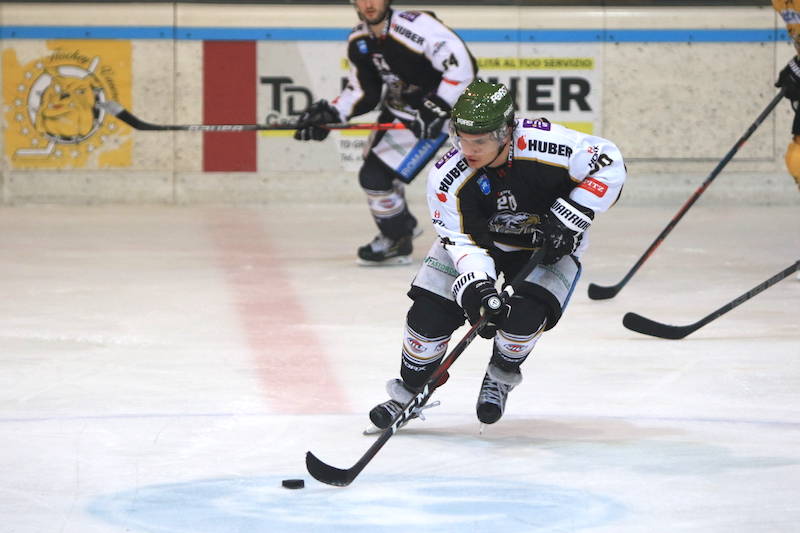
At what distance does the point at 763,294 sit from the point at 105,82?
13.2 ft

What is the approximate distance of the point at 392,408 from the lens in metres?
3.11

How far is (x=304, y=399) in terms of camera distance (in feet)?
11.3

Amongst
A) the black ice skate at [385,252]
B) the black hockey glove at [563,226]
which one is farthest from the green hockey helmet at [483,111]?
the black ice skate at [385,252]

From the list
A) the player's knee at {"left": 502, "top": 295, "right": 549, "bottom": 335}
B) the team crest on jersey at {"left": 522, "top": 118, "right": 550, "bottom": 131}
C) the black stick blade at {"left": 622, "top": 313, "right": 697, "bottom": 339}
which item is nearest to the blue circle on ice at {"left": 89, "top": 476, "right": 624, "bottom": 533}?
the player's knee at {"left": 502, "top": 295, "right": 549, "bottom": 335}

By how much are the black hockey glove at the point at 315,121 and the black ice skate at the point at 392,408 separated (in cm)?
259

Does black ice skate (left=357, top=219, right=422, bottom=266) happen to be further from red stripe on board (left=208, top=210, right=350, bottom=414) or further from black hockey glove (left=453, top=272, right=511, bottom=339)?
black hockey glove (left=453, top=272, right=511, bottom=339)

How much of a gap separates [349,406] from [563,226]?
2.38ft

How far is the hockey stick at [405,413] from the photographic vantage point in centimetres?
266

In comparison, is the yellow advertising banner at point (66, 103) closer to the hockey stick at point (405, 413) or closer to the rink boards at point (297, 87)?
the rink boards at point (297, 87)

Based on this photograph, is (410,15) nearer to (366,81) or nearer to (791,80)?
(366,81)

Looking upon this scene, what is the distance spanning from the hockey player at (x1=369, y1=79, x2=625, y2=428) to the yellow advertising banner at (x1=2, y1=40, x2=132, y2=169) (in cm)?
482

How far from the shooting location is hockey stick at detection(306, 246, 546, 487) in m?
2.66

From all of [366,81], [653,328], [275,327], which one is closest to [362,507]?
[653,328]

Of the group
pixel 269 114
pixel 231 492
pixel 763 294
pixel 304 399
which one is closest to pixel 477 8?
pixel 269 114
